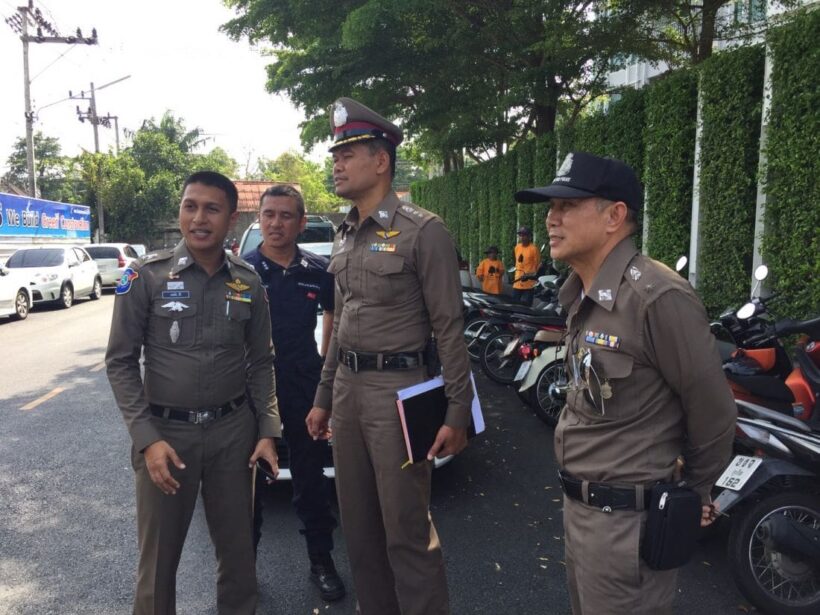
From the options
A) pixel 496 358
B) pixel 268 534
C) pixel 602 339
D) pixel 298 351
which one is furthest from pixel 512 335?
pixel 602 339

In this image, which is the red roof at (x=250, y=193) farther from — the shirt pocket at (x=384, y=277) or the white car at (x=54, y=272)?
the shirt pocket at (x=384, y=277)

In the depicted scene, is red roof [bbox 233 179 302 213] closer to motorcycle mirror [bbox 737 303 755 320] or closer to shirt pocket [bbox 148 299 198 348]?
motorcycle mirror [bbox 737 303 755 320]

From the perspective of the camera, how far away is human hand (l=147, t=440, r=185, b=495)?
2217 millimetres

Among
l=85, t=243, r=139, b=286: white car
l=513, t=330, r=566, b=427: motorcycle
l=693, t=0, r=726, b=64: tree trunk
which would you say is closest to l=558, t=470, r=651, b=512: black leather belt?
l=513, t=330, r=566, b=427: motorcycle

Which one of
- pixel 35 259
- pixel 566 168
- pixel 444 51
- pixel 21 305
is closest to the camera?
pixel 566 168

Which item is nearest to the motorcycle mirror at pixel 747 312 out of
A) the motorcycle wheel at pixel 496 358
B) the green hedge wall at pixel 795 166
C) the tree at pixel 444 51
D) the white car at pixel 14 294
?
the green hedge wall at pixel 795 166

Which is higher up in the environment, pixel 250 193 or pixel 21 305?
pixel 250 193

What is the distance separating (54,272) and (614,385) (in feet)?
53.6

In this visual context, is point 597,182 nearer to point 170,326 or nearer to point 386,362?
point 386,362

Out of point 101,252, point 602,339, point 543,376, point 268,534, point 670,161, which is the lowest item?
point 268,534

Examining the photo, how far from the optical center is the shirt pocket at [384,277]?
244 centimetres

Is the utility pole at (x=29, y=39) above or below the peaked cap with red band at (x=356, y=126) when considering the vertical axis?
above

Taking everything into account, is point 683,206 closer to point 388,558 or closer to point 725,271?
point 725,271

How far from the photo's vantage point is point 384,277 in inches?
96.7
